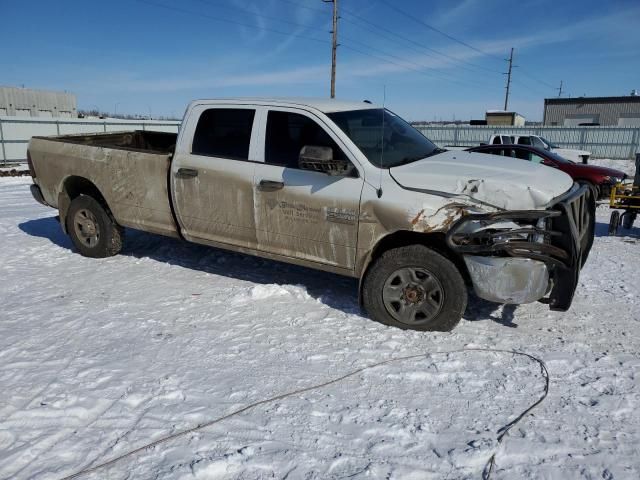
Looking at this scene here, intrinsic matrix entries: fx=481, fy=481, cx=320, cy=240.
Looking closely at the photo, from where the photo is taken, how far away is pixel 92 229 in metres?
6.22

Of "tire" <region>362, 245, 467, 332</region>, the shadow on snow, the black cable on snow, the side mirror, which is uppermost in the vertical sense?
the side mirror

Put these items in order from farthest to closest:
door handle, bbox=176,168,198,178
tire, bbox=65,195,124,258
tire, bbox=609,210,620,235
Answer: tire, bbox=609,210,620,235
tire, bbox=65,195,124,258
door handle, bbox=176,168,198,178

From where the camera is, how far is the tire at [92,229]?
239 inches

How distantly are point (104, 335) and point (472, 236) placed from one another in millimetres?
3133

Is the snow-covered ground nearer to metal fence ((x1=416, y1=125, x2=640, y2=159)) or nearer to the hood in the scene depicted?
the hood

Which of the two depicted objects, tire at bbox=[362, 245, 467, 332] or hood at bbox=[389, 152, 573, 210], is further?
tire at bbox=[362, 245, 467, 332]

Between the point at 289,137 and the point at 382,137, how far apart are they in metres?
0.89

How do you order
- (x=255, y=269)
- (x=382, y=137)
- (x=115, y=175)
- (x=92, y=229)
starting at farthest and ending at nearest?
(x=92, y=229)
(x=255, y=269)
(x=115, y=175)
(x=382, y=137)

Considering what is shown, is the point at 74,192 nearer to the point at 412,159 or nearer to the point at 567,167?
the point at 412,159

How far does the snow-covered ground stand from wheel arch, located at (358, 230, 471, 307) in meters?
0.54

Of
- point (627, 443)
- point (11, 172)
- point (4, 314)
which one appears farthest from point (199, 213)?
point (11, 172)

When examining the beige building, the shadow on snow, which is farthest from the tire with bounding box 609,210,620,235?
the beige building

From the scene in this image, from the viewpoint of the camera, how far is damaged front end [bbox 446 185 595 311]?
3.62m

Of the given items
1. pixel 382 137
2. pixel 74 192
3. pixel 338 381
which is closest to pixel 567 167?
pixel 382 137
